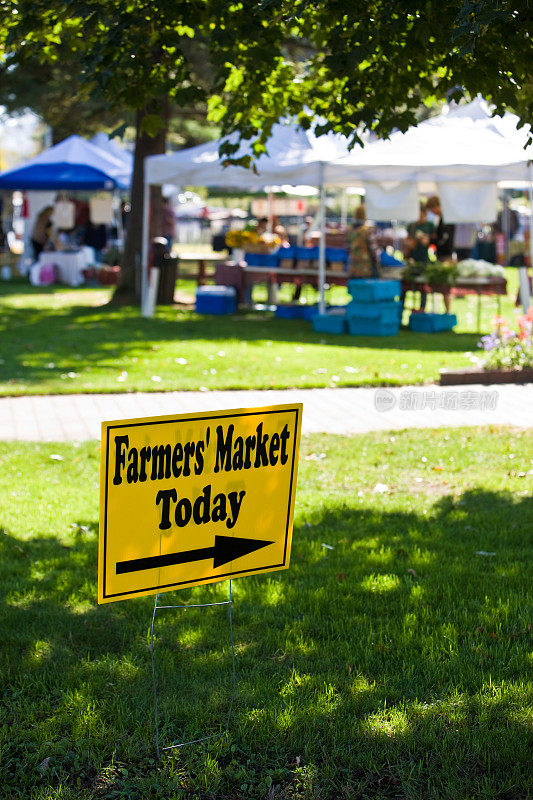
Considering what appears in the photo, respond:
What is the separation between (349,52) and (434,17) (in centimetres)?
47

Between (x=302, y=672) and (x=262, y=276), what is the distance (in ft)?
51.6

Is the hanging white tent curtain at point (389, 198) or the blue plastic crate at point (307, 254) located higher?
the hanging white tent curtain at point (389, 198)

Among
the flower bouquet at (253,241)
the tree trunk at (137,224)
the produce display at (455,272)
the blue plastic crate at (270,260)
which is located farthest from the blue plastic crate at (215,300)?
the produce display at (455,272)

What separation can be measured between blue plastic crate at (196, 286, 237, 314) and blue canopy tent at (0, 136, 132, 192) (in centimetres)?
830

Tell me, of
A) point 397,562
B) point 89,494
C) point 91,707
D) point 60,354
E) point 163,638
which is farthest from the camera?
point 60,354

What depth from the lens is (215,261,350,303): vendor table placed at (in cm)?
1798

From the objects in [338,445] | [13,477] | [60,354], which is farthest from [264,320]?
[13,477]

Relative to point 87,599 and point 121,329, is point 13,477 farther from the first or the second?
point 121,329

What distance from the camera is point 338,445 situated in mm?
8312

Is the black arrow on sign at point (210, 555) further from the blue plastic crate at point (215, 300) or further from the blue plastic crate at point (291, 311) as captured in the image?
the blue plastic crate at point (215, 300)

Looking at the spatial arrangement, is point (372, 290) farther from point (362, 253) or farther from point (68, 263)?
point (68, 263)

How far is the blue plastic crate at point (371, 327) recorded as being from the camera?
15.8 m

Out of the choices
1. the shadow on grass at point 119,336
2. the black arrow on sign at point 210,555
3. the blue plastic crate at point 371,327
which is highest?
the black arrow on sign at point 210,555

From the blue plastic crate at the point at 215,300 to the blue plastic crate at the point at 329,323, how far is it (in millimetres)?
3068
